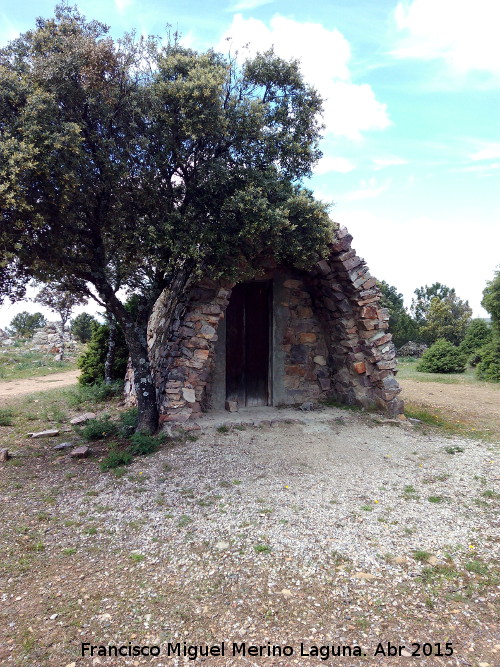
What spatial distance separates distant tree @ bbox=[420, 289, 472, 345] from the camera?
26281 mm

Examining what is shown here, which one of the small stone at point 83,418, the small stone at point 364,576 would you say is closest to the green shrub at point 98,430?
the small stone at point 83,418

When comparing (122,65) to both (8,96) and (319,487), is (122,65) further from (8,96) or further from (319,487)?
(319,487)

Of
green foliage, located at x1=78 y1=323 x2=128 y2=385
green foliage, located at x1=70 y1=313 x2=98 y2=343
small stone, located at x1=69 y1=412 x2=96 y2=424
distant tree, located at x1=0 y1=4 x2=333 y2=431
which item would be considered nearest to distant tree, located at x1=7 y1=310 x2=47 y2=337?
green foliage, located at x1=70 y1=313 x2=98 y2=343

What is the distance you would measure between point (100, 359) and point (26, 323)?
2002 centimetres

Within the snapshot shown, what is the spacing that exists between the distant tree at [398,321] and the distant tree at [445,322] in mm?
1037

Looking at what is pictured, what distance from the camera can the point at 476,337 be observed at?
765 inches

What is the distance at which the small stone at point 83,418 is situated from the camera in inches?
338

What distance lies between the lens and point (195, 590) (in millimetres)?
3254

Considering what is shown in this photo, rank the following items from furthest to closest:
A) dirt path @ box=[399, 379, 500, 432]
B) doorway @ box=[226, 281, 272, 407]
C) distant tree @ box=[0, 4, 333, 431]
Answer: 1. dirt path @ box=[399, 379, 500, 432]
2. doorway @ box=[226, 281, 272, 407]
3. distant tree @ box=[0, 4, 333, 431]

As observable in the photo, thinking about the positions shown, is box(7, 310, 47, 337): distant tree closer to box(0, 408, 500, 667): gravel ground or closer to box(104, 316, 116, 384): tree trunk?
box(104, 316, 116, 384): tree trunk

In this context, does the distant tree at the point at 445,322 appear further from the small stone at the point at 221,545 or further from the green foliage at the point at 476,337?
the small stone at the point at 221,545

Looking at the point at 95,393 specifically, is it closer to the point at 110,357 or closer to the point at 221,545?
the point at 110,357

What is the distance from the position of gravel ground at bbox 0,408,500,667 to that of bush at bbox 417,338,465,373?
12.0 metres

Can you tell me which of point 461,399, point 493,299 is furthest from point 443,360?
point 461,399
